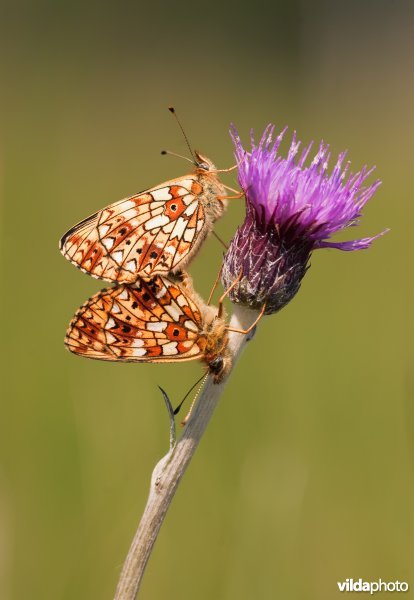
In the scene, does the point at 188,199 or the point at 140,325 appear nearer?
the point at 140,325

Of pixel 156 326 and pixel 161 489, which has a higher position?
pixel 156 326

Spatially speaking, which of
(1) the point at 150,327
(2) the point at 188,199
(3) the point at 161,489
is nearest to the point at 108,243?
(2) the point at 188,199

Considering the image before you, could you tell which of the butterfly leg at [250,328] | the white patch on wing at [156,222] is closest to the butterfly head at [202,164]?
the white patch on wing at [156,222]

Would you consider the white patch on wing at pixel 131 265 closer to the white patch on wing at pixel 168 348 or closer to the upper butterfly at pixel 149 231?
the upper butterfly at pixel 149 231

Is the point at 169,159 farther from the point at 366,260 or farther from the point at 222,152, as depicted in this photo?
the point at 366,260

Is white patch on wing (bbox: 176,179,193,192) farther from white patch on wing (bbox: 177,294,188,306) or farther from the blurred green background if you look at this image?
the blurred green background

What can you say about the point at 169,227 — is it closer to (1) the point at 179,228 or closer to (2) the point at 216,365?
(1) the point at 179,228

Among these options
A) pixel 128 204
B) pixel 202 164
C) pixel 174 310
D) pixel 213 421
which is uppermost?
pixel 202 164
